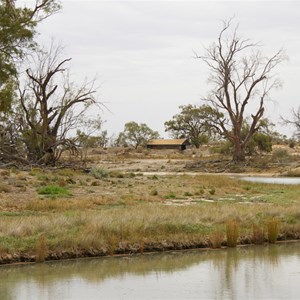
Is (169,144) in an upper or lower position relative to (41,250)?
upper

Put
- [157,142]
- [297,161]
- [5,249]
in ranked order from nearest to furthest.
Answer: [5,249] < [297,161] < [157,142]

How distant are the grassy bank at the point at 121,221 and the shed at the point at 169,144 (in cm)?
6987

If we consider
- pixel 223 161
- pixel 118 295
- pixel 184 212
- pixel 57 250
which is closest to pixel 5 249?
pixel 57 250

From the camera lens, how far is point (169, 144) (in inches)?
3915

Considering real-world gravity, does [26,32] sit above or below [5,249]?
above

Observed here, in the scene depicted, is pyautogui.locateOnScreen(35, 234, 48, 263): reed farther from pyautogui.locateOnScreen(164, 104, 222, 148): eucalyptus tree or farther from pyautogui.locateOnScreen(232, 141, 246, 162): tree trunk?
pyautogui.locateOnScreen(164, 104, 222, 148): eucalyptus tree

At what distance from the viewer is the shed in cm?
9875

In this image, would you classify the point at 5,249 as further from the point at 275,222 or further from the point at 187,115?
the point at 187,115

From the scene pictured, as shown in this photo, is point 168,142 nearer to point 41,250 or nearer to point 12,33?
point 12,33

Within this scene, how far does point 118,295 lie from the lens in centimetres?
1262

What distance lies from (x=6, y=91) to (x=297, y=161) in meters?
34.5

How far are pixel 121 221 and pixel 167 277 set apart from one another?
3.62m

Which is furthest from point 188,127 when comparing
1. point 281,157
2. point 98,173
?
point 98,173

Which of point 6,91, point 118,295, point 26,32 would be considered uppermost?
point 26,32
